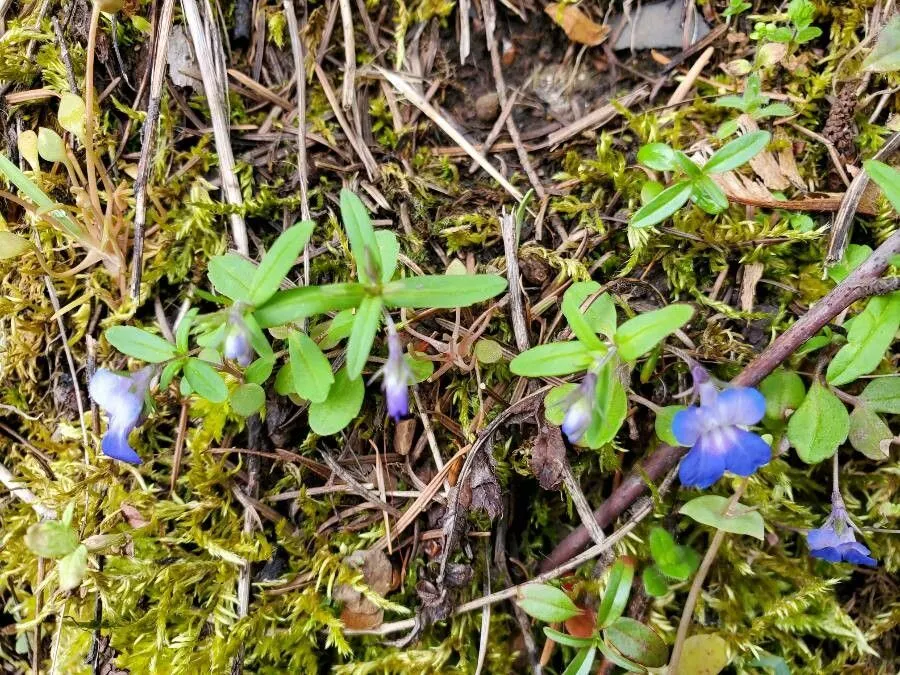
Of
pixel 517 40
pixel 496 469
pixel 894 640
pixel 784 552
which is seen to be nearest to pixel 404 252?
pixel 496 469

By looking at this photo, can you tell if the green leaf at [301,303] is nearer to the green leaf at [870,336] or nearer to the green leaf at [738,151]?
the green leaf at [738,151]

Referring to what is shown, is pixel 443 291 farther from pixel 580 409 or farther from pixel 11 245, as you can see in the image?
pixel 11 245

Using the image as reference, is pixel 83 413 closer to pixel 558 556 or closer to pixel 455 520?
pixel 455 520

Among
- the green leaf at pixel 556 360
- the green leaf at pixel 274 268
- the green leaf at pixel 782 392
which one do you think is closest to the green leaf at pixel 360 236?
the green leaf at pixel 274 268

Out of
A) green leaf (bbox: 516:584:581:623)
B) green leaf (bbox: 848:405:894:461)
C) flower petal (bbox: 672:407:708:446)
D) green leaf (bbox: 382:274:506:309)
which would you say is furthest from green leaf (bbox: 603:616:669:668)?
green leaf (bbox: 382:274:506:309)

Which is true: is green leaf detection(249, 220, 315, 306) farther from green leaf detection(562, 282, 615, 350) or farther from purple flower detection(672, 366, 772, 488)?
purple flower detection(672, 366, 772, 488)

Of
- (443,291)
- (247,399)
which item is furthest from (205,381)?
(443,291)
